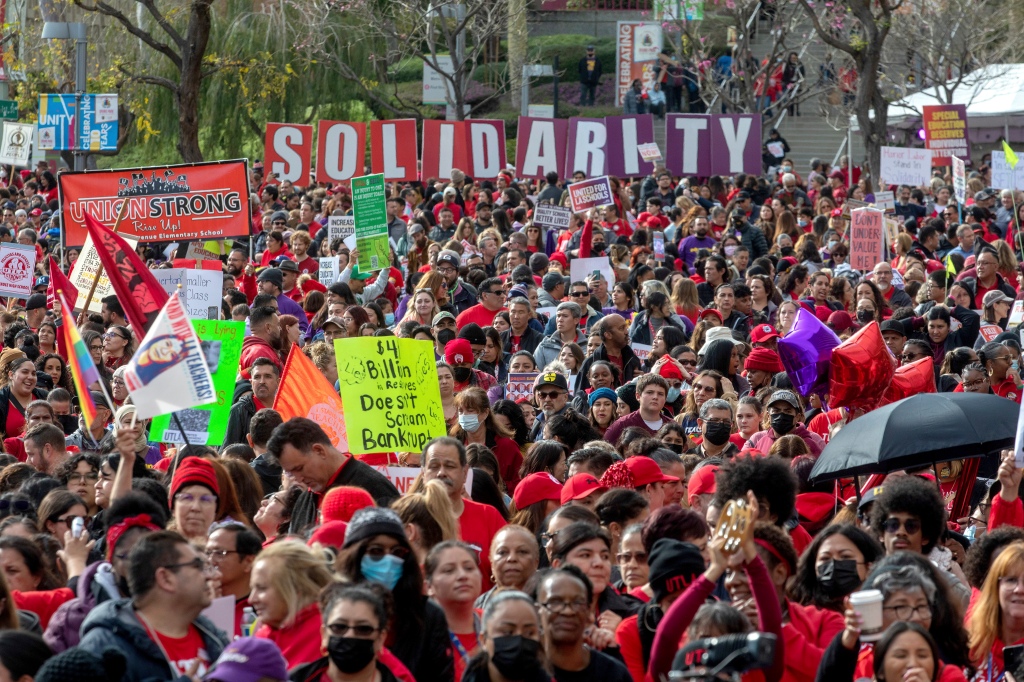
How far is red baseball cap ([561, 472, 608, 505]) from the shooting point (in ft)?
23.1

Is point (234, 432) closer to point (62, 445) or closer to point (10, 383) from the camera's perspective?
point (62, 445)

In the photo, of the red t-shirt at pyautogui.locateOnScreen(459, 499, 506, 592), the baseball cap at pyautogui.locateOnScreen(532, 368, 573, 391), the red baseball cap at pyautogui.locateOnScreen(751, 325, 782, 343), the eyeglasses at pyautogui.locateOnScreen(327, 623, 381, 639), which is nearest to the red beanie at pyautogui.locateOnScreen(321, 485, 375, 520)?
the red t-shirt at pyautogui.locateOnScreen(459, 499, 506, 592)

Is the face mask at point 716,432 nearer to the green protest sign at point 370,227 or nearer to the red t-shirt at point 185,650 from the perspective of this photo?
the red t-shirt at point 185,650

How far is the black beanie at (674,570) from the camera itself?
5.18 meters

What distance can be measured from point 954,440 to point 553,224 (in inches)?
485

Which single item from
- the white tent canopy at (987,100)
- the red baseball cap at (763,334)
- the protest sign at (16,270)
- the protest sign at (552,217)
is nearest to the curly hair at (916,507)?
the red baseball cap at (763,334)

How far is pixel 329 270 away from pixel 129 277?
7423 millimetres

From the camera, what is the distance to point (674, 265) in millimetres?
17578

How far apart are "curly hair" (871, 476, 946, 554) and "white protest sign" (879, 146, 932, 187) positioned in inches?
717

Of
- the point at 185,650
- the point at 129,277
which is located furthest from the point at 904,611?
the point at 129,277

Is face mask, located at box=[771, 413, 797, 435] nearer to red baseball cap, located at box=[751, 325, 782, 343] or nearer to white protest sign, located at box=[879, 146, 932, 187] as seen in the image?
red baseball cap, located at box=[751, 325, 782, 343]

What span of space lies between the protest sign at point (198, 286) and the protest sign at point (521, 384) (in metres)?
2.79

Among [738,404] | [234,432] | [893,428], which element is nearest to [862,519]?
[893,428]

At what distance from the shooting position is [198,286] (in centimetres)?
1248
